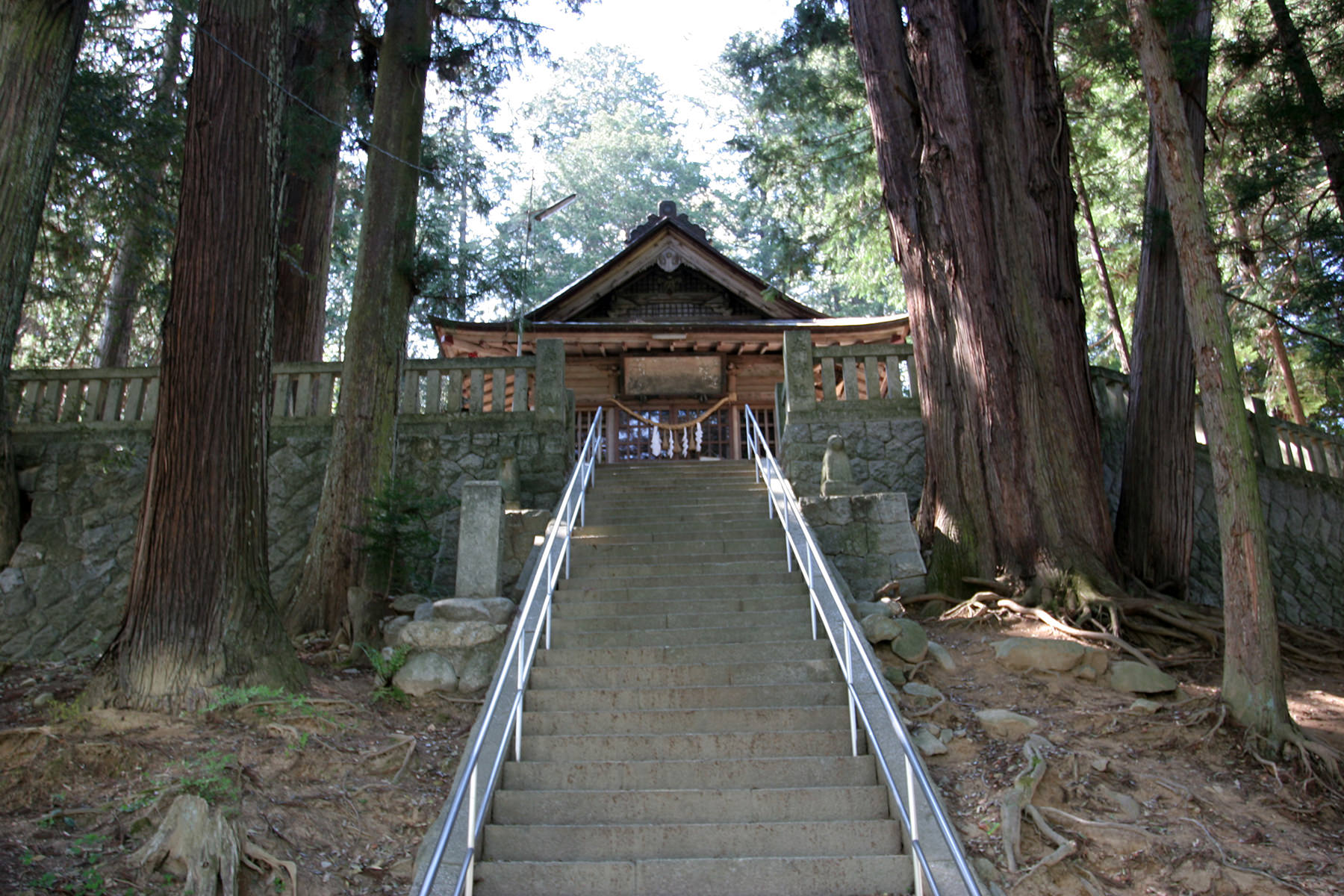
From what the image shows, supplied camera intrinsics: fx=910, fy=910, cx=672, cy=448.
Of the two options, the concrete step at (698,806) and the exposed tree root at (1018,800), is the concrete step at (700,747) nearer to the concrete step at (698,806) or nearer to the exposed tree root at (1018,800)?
the concrete step at (698,806)

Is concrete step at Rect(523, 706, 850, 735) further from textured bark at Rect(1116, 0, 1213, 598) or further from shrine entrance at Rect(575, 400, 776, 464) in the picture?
shrine entrance at Rect(575, 400, 776, 464)

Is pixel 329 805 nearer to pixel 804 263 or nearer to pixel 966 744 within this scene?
pixel 966 744

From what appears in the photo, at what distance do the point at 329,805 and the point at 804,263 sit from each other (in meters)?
10.8

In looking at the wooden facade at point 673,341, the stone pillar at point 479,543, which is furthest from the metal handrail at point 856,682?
the wooden facade at point 673,341

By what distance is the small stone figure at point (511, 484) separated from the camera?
922 cm

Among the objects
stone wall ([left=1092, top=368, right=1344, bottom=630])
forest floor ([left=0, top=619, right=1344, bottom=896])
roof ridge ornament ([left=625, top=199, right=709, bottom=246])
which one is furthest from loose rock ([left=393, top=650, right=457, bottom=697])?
roof ridge ornament ([left=625, top=199, right=709, bottom=246])

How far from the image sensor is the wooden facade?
1473 cm

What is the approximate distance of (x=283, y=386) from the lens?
10789mm

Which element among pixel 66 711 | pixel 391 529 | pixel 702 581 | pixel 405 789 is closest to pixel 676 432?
pixel 702 581

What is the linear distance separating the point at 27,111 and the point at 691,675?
5.83 m

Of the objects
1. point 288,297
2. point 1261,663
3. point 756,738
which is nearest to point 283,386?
point 288,297

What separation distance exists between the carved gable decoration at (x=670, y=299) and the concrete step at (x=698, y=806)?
454 inches

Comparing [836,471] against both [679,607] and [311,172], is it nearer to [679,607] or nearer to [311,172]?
[679,607]

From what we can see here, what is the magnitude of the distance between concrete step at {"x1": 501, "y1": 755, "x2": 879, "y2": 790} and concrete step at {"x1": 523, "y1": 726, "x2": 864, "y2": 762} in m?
0.19
